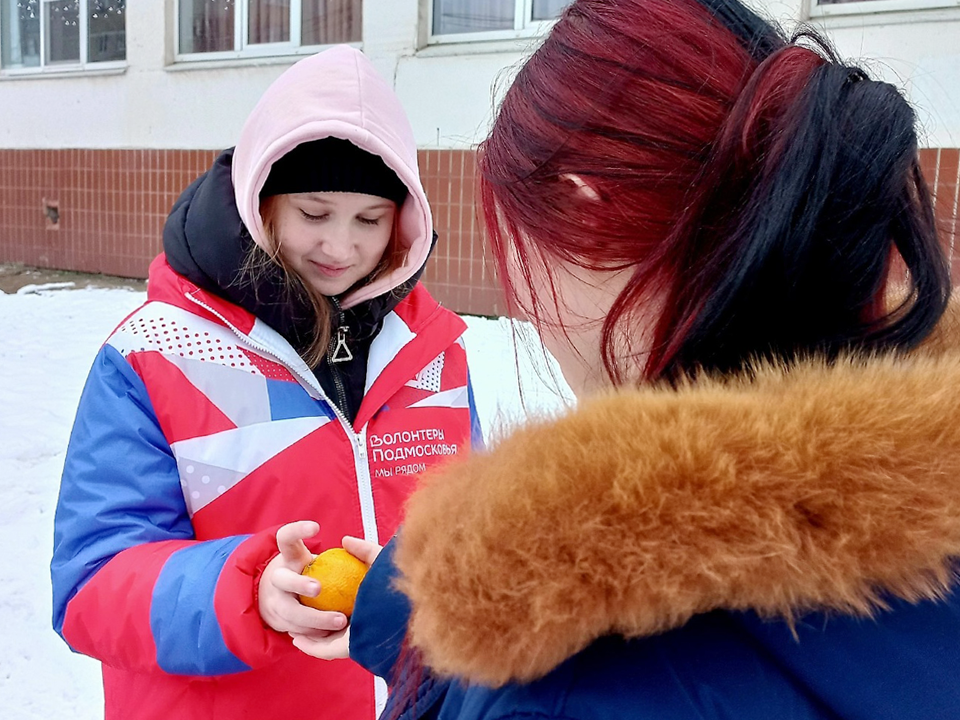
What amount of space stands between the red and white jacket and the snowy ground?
1.25ft

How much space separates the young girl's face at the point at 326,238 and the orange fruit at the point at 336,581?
2.51 feet

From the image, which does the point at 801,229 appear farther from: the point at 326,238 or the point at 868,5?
the point at 868,5

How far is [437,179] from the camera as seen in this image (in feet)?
25.8

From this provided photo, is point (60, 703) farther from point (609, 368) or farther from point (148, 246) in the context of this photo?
point (148, 246)

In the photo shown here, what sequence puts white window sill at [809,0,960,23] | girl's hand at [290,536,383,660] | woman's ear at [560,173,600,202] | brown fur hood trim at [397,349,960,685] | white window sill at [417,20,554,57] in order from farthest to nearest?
white window sill at [417,20,554,57], white window sill at [809,0,960,23], girl's hand at [290,536,383,660], woman's ear at [560,173,600,202], brown fur hood trim at [397,349,960,685]

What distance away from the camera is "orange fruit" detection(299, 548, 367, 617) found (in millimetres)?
1285

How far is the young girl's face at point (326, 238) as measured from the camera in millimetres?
1931

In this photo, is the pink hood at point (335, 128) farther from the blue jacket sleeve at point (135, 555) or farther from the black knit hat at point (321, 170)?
the blue jacket sleeve at point (135, 555)

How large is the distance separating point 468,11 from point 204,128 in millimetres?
3174

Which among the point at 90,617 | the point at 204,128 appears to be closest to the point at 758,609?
the point at 90,617

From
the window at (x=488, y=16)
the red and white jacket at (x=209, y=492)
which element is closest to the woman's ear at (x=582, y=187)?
the red and white jacket at (x=209, y=492)

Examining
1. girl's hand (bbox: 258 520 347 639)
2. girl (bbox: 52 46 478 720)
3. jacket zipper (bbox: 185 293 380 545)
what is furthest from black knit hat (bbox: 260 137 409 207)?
girl's hand (bbox: 258 520 347 639)

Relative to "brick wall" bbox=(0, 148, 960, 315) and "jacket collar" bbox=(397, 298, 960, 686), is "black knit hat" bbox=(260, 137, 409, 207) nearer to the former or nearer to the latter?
"jacket collar" bbox=(397, 298, 960, 686)

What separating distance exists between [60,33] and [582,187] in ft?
37.8
